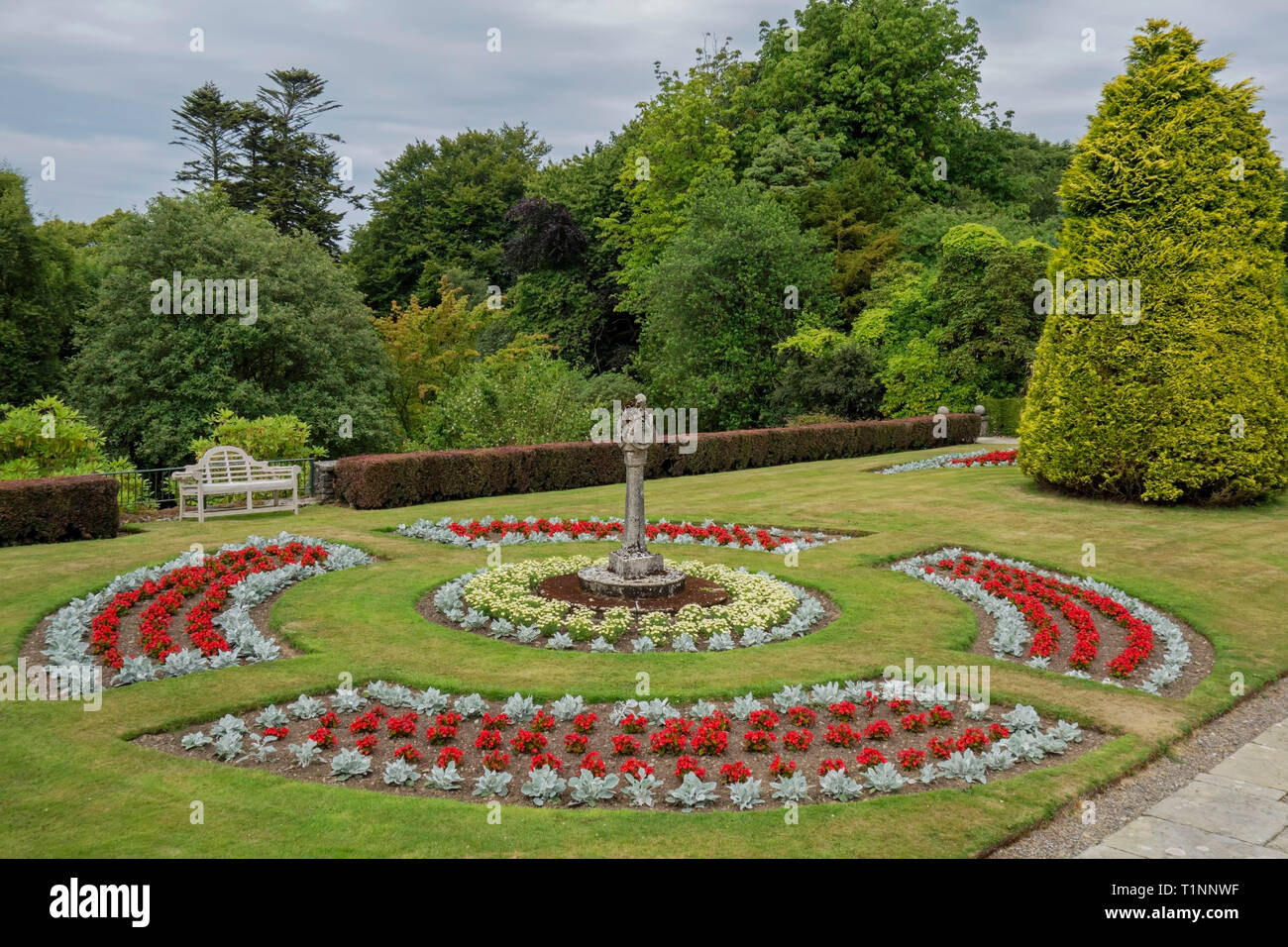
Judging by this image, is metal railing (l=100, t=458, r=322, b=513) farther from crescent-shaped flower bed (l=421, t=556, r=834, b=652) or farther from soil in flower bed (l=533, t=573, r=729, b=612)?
soil in flower bed (l=533, t=573, r=729, b=612)

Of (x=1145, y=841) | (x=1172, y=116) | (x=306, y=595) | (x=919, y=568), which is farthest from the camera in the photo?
(x=1172, y=116)

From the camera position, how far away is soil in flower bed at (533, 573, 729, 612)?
31.5ft

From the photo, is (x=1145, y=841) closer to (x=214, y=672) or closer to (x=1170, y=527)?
(x=214, y=672)

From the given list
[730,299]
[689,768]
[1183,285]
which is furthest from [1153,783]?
[730,299]

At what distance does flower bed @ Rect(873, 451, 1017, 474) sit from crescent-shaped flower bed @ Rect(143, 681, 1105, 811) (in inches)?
584

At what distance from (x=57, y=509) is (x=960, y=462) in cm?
1884

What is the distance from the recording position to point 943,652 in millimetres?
8453

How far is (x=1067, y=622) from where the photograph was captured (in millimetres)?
9797

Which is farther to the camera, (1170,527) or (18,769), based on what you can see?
(1170,527)

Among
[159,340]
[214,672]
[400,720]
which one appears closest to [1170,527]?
[400,720]

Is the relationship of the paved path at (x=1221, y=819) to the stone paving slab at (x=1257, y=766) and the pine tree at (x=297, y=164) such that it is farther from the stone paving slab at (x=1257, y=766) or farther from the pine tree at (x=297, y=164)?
the pine tree at (x=297, y=164)

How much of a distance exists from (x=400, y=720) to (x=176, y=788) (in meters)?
1.51

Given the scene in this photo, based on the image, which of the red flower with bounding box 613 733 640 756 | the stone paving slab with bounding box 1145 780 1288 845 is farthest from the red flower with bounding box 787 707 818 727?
the stone paving slab with bounding box 1145 780 1288 845
